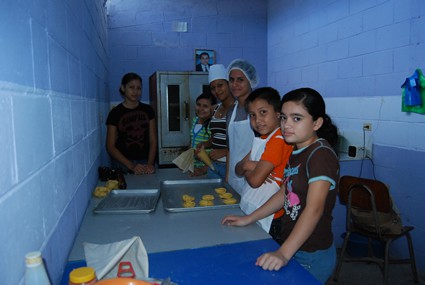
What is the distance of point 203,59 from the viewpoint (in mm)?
4738

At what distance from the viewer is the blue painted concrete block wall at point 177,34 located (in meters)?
4.50

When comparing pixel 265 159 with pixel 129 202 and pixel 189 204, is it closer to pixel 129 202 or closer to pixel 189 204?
pixel 189 204

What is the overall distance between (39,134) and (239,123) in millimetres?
1614

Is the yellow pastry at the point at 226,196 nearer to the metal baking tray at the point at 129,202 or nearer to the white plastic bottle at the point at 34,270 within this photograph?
the metal baking tray at the point at 129,202

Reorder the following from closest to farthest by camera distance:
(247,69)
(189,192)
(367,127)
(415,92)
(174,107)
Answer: (189,192) → (247,69) → (415,92) → (367,127) → (174,107)

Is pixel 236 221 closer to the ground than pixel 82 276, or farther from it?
closer to the ground

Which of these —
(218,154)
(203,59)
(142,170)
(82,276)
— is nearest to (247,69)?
(218,154)

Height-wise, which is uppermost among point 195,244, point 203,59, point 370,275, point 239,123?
point 203,59

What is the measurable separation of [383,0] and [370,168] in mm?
1596

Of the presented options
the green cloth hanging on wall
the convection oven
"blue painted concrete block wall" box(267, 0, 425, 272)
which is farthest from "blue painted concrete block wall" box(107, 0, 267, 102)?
the green cloth hanging on wall

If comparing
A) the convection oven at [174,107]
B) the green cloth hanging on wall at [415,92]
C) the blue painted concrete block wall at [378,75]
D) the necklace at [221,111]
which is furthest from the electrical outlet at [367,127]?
the convection oven at [174,107]

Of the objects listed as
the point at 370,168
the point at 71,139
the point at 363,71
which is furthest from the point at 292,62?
the point at 71,139

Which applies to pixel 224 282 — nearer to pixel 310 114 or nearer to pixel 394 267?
pixel 310 114

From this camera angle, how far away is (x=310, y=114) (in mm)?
1408
